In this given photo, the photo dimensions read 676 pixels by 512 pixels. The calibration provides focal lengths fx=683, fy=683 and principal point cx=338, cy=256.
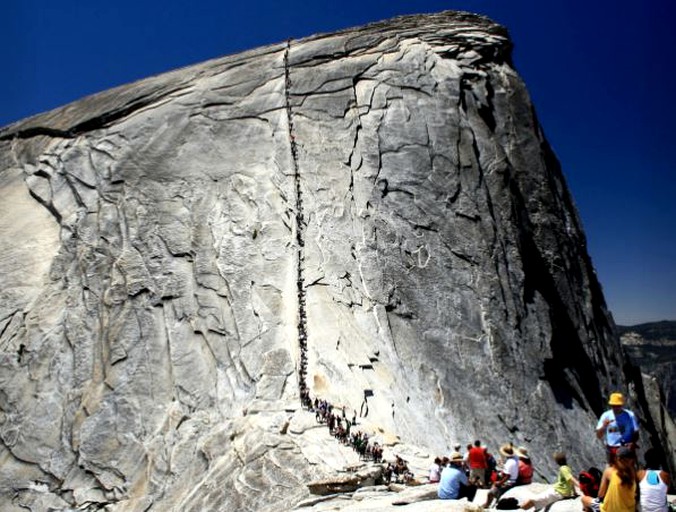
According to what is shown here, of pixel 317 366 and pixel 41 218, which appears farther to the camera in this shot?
pixel 41 218

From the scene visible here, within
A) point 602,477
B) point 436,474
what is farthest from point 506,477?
point 602,477

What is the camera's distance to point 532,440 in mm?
21375

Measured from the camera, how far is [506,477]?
10.6 m

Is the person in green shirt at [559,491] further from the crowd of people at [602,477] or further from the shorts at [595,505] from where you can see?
the shorts at [595,505]

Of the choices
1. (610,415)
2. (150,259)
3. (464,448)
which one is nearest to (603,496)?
(610,415)

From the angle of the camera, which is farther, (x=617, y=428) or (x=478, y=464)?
(x=478, y=464)

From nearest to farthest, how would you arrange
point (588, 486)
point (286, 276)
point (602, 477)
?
1. point (602, 477)
2. point (588, 486)
3. point (286, 276)

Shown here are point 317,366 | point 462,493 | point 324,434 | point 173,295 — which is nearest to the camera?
point 462,493

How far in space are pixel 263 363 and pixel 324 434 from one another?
4.76 metres

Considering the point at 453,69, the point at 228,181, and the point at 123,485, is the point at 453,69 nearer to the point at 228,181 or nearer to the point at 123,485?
the point at 228,181

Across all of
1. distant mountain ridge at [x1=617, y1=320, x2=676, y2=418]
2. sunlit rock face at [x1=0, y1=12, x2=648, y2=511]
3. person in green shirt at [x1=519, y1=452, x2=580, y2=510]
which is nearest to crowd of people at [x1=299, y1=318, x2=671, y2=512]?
person in green shirt at [x1=519, y1=452, x2=580, y2=510]

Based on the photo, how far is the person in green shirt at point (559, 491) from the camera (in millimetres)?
9375

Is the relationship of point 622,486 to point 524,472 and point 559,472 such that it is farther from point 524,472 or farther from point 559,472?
point 524,472

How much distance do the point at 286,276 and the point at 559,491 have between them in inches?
543
